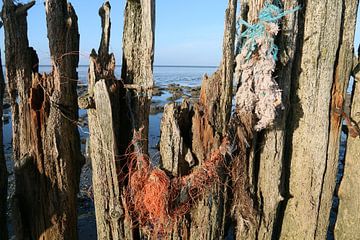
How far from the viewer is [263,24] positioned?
3.51 meters

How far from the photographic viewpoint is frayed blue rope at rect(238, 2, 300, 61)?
3.51m

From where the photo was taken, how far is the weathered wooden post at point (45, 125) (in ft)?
13.2

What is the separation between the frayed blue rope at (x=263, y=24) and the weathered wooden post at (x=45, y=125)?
6.93 feet

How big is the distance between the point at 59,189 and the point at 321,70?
3.53 m

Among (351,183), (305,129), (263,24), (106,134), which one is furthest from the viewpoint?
(351,183)

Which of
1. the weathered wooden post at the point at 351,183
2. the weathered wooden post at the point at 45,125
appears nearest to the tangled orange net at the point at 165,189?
the weathered wooden post at the point at 45,125

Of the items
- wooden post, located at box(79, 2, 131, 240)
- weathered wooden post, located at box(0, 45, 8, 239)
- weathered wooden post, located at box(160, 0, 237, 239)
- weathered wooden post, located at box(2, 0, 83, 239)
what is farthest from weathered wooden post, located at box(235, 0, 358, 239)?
weathered wooden post, located at box(0, 45, 8, 239)

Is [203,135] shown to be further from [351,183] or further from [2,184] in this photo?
[2,184]

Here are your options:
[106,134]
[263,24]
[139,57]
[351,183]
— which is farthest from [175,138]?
[351,183]

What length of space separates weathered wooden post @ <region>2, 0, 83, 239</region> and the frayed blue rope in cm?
211

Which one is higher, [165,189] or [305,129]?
[305,129]

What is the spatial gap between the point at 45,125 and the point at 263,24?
2.82 m

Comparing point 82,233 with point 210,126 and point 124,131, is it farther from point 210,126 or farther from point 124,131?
point 210,126

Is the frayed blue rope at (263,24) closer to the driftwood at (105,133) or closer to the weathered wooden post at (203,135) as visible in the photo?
the weathered wooden post at (203,135)
